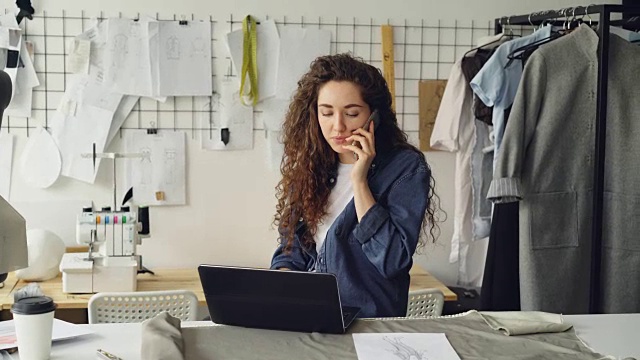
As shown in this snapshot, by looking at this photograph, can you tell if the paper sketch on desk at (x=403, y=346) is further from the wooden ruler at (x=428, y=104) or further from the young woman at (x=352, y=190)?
the wooden ruler at (x=428, y=104)

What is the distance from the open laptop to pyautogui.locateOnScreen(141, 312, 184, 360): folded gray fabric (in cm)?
11

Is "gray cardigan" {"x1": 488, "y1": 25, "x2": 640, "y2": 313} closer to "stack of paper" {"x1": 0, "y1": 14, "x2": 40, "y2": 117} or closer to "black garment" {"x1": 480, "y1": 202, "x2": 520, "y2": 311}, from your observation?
"black garment" {"x1": 480, "y1": 202, "x2": 520, "y2": 311}

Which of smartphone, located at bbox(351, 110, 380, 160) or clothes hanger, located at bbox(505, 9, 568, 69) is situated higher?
clothes hanger, located at bbox(505, 9, 568, 69)

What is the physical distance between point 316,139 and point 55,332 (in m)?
0.84

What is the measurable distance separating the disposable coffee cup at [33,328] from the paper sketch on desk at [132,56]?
184 cm

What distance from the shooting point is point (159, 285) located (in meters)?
3.15

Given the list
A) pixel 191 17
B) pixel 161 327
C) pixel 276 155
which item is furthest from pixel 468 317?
pixel 191 17

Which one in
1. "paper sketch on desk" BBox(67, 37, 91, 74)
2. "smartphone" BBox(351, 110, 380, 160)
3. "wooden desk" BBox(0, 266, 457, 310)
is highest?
"paper sketch on desk" BBox(67, 37, 91, 74)

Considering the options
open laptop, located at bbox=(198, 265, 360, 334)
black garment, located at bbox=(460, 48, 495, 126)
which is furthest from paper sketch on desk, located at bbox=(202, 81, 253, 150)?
open laptop, located at bbox=(198, 265, 360, 334)

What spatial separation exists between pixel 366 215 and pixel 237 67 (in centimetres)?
162

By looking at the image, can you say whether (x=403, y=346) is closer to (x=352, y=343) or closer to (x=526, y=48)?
(x=352, y=343)

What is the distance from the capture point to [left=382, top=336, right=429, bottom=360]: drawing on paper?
167cm

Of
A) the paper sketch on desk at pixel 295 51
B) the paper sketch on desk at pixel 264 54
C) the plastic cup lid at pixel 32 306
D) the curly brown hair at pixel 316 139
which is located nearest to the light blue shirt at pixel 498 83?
the paper sketch on desk at pixel 295 51

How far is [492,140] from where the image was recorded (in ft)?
11.2
